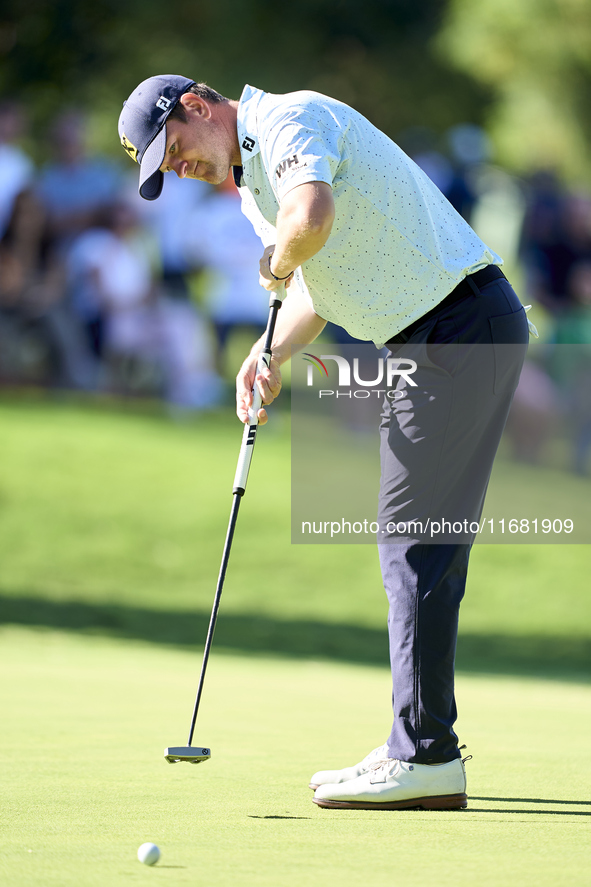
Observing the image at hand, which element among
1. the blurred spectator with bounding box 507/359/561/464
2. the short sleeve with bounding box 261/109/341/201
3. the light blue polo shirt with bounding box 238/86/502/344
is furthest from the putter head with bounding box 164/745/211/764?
the blurred spectator with bounding box 507/359/561/464

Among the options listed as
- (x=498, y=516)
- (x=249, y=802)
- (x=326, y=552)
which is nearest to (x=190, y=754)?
(x=249, y=802)

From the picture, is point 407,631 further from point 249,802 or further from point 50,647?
point 50,647

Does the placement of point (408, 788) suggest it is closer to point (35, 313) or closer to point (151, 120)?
point (151, 120)

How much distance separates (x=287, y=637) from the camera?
7.66 m

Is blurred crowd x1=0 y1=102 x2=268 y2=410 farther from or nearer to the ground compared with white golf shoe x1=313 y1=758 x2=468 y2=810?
farther from the ground

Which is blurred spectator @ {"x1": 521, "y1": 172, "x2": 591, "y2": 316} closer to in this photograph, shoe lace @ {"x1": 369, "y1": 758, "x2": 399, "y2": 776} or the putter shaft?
the putter shaft

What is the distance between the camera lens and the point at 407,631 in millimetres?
3166

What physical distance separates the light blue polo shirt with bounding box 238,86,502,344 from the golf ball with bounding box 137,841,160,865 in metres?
1.46

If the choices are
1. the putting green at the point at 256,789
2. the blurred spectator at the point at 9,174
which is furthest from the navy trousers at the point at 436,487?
the blurred spectator at the point at 9,174

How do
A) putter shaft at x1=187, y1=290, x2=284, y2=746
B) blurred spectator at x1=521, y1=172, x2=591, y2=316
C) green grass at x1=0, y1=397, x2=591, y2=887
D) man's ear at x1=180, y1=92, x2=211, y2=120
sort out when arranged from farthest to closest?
1. blurred spectator at x1=521, y1=172, x2=591, y2=316
2. putter shaft at x1=187, y1=290, x2=284, y2=746
3. man's ear at x1=180, y1=92, x2=211, y2=120
4. green grass at x1=0, y1=397, x2=591, y2=887

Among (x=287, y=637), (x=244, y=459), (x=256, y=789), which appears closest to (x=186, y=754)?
(x=256, y=789)

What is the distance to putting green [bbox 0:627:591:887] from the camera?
241 cm

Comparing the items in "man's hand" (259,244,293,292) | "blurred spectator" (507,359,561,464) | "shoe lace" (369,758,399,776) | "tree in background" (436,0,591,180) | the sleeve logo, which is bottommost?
"shoe lace" (369,758,399,776)

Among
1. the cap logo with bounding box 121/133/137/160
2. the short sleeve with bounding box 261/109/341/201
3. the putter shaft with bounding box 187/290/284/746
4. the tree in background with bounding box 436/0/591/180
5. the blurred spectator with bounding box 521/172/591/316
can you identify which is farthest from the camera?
the tree in background with bounding box 436/0/591/180
